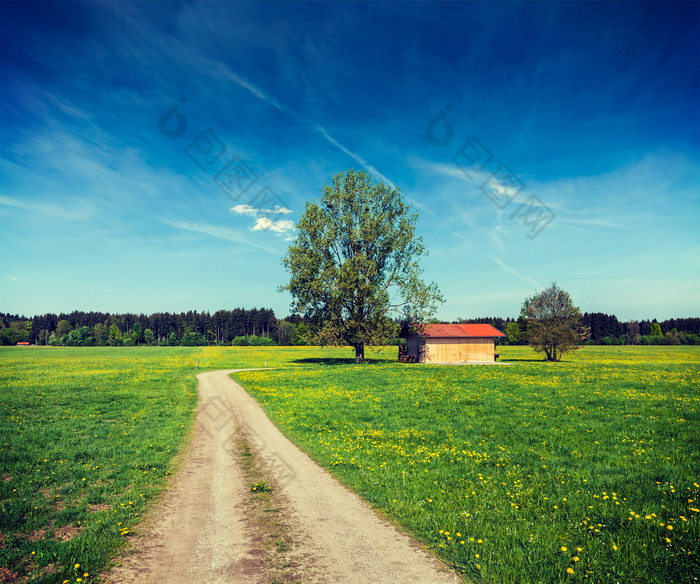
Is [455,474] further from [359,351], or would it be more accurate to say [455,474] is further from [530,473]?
[359,351]

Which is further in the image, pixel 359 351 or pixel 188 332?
pixel 188 332

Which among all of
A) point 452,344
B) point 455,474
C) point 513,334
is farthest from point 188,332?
point 455,474

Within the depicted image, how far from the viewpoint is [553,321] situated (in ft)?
196

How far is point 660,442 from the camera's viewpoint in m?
13.0

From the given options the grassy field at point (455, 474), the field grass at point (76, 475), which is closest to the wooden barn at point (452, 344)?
the grassy field at point (455, 474)

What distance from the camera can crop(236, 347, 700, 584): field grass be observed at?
6.32m

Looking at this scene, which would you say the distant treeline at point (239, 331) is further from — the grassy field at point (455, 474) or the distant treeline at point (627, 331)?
the grassy field at point (455, 474)

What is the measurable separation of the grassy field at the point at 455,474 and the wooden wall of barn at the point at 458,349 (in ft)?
106

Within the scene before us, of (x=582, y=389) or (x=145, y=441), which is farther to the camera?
(x=582, y=389)

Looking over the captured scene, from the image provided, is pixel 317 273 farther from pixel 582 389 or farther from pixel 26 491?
pixel 26 491

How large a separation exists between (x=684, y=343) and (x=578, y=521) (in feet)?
561

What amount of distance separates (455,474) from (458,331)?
48.3m

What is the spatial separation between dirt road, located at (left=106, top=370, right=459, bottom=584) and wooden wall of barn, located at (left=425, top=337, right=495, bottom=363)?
150ft

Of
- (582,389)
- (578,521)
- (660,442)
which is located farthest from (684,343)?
(578,521)
